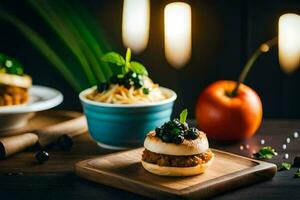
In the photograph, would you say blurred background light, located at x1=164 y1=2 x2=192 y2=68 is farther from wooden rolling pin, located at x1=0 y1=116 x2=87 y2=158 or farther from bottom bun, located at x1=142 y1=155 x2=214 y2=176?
bottom bun, located at x1=142 y1=155 x2=214 y2=176

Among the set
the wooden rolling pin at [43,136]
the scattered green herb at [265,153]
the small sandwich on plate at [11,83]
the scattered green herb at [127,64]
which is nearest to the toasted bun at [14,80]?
the small sandwich on plate at [11,83]

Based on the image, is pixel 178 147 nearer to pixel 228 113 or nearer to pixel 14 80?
pixel 228 113

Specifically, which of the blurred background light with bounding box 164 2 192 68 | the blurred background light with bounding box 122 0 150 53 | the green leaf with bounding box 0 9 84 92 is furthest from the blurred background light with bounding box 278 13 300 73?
the green leaf with bounding box 0 9 84 92

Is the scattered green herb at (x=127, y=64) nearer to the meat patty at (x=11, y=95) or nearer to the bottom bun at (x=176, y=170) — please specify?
the meat patty at (x=11, y=95)

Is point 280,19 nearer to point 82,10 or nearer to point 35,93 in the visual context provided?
point 82,10

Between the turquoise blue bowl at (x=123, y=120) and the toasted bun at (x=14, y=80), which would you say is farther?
the toasted bun at (x=14, y=80)

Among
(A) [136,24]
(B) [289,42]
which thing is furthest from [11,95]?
(B) [289,42]
